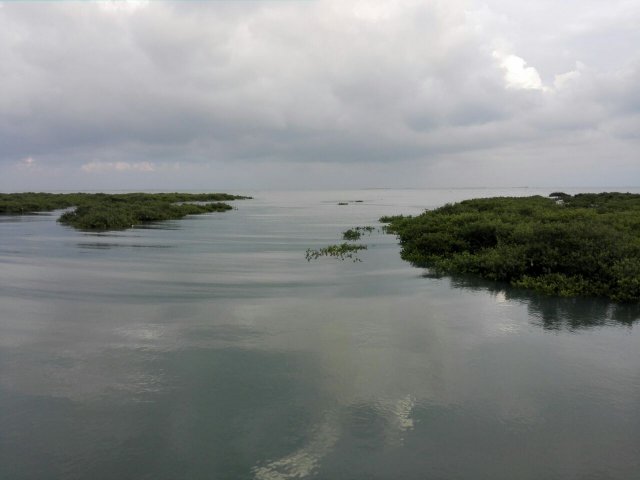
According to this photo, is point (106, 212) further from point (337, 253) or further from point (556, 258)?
point (556, 258)

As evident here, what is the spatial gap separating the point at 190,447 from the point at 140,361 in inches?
145

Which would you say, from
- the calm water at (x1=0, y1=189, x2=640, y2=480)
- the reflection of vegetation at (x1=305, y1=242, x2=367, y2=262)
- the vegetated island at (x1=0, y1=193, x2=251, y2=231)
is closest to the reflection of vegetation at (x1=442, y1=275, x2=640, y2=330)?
the calm water at (x1=0, y1=189, x2=640, y2=480)

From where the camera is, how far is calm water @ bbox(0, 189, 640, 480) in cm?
657

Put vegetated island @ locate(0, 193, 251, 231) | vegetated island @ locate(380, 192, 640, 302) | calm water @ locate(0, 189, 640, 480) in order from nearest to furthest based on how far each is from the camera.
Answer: calm water @ locate(0, 189, 640, 480), vegetated island @ locate(380, 192, 640, 302), vegetated island @ locate(0, 193, 251, 231)

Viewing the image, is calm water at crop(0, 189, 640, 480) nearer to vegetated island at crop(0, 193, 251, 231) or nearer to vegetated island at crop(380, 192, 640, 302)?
vegetated island at crop(380, 192, 640, 302)

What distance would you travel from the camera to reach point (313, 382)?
897cm

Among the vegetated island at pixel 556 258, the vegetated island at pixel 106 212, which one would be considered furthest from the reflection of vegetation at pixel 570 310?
the vegetated island at pixel 106 212

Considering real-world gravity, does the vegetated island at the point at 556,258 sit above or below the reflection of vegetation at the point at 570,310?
above

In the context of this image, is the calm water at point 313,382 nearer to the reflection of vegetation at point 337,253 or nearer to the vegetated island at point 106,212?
the reflection of vegetation at point 337,253

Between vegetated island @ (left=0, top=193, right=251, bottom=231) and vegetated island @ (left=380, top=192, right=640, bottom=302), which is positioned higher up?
vegetated island @ (left=0, top=193, right=251, bottom=231)

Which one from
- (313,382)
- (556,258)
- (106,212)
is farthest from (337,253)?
(106,212)

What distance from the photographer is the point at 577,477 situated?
244 inches

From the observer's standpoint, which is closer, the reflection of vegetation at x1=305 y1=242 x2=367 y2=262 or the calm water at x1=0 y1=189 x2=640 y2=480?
the calm water at x1=0 y1=189 x2=640 y2=480

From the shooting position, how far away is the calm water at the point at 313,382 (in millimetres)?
6574
